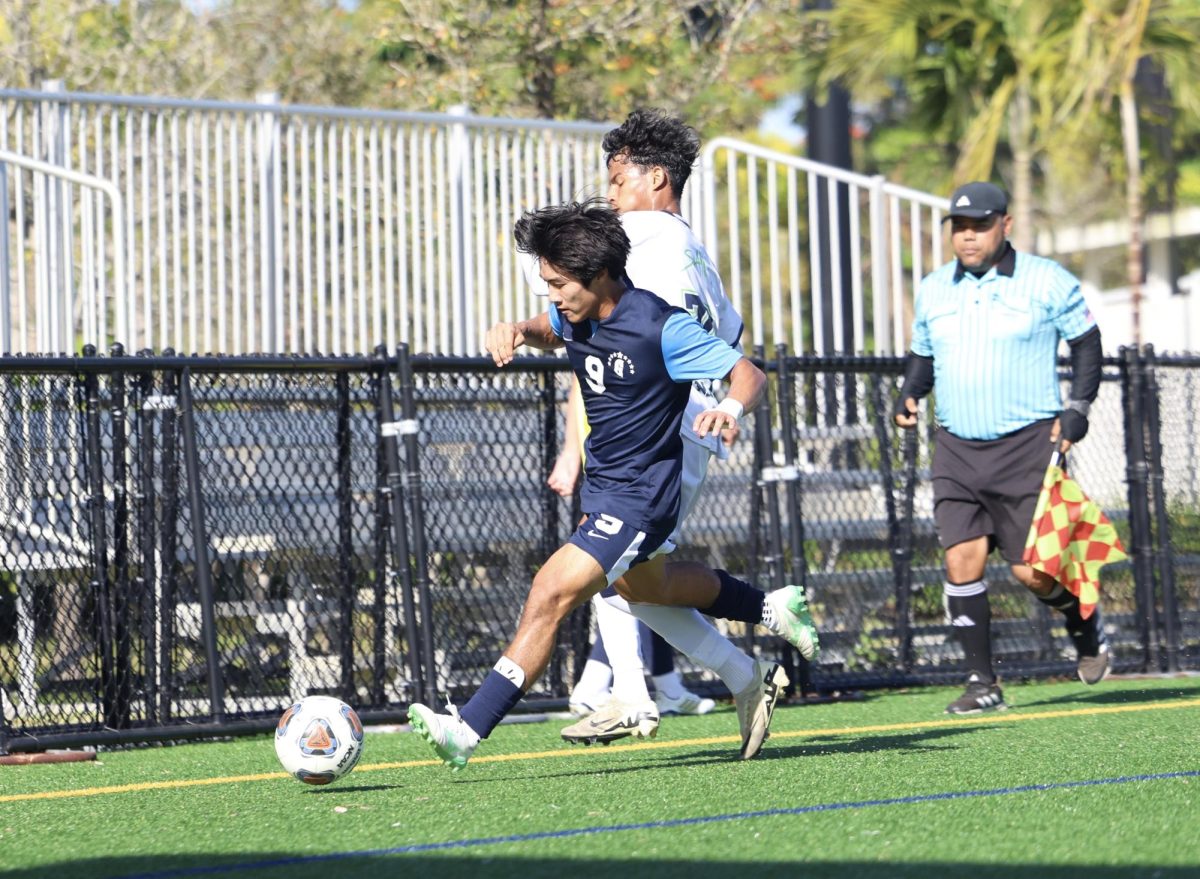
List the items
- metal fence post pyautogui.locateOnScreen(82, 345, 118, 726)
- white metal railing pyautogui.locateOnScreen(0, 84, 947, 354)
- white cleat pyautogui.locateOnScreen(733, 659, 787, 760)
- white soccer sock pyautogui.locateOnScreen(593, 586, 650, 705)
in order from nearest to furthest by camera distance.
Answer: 1. white cleat pyautogui.locateOnScreen(733, 659, 787, 760)
2. white soccer sock pyautogui.locateOnScreen(593, 586, 650, 705)
3. metal fence post pyautogui.locateOnScreen(82, 345, 118, 726)
4. white metal railing pyautogui.locateOnScreen(0, 84, 947, 354)

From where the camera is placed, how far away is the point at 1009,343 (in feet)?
25.9

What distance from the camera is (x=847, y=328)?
12828 millimetres

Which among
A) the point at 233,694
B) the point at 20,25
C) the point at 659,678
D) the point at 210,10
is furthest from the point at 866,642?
the point at 210,10

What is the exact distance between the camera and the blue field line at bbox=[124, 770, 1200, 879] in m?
4.24

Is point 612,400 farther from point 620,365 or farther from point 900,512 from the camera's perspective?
point 900,512

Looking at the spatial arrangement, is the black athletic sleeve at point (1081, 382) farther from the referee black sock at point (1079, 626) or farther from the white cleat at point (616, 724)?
the white cleat at point (616, 724)

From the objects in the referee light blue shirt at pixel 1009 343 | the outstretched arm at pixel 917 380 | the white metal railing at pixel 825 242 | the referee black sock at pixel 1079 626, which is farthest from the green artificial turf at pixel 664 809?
the white metal railing at pixel 825 242

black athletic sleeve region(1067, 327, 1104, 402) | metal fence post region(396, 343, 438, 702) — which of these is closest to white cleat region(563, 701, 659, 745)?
metal fence post region(396, 343, 438, 702)

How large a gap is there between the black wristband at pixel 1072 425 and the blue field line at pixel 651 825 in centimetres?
250

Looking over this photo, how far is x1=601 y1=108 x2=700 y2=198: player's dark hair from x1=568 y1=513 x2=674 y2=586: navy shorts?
1766 millimetres

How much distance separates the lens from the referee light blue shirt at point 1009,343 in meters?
7.88

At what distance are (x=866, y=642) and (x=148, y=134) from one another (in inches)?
196

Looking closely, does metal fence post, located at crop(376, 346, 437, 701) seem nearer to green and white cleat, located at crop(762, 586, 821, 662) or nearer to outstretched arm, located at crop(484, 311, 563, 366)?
outstretched arm, located at crop(484, 311, 563, 366)

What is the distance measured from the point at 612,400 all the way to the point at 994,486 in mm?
2748
